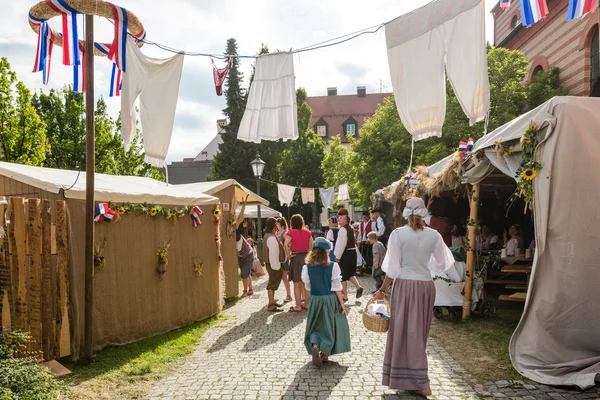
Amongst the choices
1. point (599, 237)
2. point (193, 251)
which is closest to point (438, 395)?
point (599, 237)

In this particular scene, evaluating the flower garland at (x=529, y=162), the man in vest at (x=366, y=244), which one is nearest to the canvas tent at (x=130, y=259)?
the flower garland at (x=529, y=162)

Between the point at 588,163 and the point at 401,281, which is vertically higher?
the point at 588,163

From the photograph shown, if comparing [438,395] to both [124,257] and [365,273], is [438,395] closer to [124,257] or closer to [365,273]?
[124,257]

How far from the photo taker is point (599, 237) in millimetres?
5145

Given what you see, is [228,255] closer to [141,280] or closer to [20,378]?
[141,280]

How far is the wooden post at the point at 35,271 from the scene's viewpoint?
535 cm

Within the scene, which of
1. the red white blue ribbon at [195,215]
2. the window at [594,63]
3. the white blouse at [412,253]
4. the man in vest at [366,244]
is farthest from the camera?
the window at [594,63]

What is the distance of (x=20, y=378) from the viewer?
4105 mm

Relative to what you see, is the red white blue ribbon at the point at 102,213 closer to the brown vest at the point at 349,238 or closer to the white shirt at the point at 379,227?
the brown vest at the point at 349,238

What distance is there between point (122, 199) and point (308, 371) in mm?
3491

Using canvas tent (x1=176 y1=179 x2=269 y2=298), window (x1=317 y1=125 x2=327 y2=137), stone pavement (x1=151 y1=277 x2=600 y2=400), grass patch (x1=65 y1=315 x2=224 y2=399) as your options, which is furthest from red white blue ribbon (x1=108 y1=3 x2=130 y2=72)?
window (x1=317 y1=125 x2=327 y2=137)

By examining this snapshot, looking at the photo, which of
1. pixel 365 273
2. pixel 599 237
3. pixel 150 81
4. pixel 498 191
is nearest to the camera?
pixel 599 237

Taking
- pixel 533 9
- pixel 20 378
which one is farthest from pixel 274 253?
pixel 533 9

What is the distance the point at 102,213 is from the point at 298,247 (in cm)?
403
